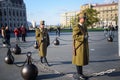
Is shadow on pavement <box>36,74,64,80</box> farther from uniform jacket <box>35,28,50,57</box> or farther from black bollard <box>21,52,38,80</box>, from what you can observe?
uniform jacket <box>35,28,50,57</box>

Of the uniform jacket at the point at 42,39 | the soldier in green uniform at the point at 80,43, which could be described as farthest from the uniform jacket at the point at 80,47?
the uniform jacket at the point at 42,39

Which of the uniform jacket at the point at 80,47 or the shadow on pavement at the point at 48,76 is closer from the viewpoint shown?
the uniform jacket at the point at 80,47

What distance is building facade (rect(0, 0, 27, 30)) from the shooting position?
435 ft

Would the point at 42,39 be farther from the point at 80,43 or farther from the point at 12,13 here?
the point at 12,13

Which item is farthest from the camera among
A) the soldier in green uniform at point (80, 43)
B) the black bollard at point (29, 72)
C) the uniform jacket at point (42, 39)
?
the uniform jacket at point (42, 39)

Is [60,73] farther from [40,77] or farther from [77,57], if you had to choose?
[77,57]

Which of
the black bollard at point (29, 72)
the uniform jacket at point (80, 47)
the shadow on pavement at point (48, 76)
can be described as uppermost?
the uniform jacket at point (80, 47)

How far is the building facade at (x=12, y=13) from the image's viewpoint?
133 metres

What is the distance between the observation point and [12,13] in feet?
456

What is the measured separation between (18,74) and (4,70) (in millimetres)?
1369

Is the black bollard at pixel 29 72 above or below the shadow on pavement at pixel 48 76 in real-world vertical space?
above

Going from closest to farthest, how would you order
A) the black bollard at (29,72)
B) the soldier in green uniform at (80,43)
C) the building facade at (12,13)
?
the soldier in green uniform at (80,43) → the black bollard at (29,72) → the building facade at (12,13)

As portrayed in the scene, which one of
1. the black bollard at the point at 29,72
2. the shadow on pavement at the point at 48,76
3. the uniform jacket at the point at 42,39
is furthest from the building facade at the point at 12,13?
the black bollard at the point at 29,72

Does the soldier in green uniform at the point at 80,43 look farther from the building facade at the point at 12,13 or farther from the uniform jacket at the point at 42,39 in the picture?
the building facade at the point at 12,13
